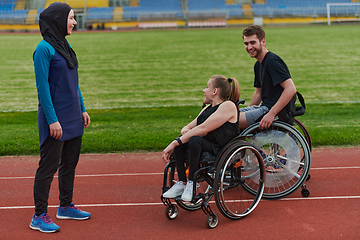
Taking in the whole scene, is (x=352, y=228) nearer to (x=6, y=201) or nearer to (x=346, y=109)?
(x=6, y=201)

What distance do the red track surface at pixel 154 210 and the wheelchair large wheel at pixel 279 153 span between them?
0.61 feet

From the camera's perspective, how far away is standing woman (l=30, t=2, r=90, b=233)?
322cm

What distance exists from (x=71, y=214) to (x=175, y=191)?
3.46 ft

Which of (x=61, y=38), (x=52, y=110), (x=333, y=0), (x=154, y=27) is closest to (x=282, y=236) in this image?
(x=52, y=110)

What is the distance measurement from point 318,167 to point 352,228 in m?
1.87

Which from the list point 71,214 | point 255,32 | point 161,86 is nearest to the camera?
point 71,214

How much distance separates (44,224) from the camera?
11.3 ft

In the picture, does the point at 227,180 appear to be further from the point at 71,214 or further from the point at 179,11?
the point at 179,11

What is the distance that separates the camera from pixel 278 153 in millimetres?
4266

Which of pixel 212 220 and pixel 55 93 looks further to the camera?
pixel 212 220

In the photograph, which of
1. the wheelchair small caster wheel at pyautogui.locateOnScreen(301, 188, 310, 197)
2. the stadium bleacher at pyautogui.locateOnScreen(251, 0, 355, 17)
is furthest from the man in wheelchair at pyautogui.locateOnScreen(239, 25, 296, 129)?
the stadium bleacher at pyautogui.locateOnScreen(251, 0, 355, 17)

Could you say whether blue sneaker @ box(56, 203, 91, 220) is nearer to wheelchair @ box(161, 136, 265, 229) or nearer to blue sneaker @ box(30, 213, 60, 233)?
blue sneaker @ box(30, 213, 60, 233)

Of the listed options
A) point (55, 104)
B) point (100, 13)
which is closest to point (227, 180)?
point (55, 104)

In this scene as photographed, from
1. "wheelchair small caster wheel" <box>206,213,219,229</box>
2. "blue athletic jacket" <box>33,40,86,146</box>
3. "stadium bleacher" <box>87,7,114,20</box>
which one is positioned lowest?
"wheelchair small caster wheel" <box>206,213,219,229</box>
